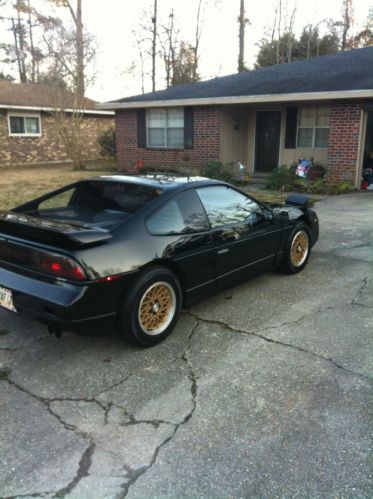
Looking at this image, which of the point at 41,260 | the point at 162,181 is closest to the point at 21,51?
the point at 162,181

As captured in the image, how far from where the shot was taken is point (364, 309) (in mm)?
4516

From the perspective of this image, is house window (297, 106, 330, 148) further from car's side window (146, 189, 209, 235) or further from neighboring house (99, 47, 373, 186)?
car's side window (146, 189, 209, 235)

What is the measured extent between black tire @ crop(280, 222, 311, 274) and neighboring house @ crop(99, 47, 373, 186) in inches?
289

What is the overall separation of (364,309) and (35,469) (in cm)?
339

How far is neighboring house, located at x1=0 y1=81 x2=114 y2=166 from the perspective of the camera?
20.5 metres

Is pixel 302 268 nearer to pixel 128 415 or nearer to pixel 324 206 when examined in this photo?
pixel 128 415

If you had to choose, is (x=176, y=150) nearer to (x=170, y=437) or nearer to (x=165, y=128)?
(x=165, y=128)

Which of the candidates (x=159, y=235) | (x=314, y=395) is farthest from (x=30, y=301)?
(x=314, y=395)

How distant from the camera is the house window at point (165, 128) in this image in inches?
628

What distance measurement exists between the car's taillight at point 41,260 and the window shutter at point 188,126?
12.6 meters

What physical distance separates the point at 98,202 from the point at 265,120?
41.0 ft

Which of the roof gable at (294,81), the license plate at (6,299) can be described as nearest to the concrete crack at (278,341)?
the license plate at (6,299)

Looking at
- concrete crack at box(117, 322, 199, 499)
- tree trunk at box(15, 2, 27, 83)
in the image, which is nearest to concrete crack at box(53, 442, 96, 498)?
concrete crack at box(117, 322, 199, 499)

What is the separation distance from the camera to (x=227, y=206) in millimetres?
4645
